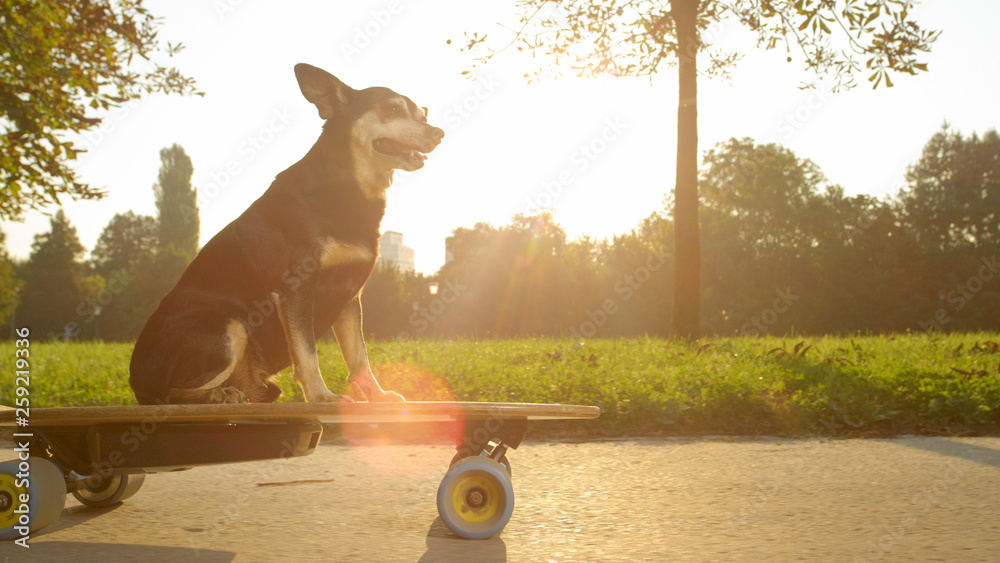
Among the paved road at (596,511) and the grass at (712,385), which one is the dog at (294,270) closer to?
the paved road at (596,511)

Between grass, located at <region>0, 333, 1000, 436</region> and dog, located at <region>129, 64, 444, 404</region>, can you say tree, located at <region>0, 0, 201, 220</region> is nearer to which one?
grass, located at <region>0, 333, 1000, 436</region>

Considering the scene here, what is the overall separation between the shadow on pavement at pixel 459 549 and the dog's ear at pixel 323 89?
2013mm

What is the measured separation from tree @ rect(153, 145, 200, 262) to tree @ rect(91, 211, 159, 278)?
8.39 m

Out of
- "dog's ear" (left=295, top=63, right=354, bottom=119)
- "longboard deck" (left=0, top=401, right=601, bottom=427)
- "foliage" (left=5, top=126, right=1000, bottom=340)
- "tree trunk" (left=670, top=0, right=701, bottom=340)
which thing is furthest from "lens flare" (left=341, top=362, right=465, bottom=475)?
"foliage" (left=5, top=126, right=1000, bottom=340)

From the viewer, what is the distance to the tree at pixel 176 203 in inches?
2616

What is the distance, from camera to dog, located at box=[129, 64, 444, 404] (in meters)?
3.02

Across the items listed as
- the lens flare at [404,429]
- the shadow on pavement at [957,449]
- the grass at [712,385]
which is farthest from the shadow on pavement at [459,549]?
the shadow on pavement at [957,449]

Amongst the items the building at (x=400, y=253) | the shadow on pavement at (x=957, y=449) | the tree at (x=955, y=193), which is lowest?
the shadow on pavement at (x=957, y=449)

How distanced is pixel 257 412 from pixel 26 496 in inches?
44.2

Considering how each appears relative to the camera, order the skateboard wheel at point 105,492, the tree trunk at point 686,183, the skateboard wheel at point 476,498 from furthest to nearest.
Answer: the tree trunk at point 686,183, the skateboard wheel at point 105,492, the skateboard wheel at point 476,498

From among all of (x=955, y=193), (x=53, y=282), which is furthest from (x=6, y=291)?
(x=955, y=193)

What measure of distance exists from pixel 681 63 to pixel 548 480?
955cm

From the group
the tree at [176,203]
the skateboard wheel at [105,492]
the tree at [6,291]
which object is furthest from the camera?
the tree at [176,203]

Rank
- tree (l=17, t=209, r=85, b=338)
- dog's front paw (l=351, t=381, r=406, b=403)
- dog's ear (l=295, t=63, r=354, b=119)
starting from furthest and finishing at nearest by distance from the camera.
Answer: tree (l=17, t=209, r=85, b=338), dog's front paw (l=351, t=381, r=406, b=403), dog's ear (l=295, t=63, r=354, b=119)
